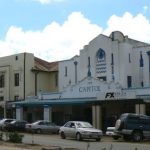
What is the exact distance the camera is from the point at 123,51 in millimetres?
51562

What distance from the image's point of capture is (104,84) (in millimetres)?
49031

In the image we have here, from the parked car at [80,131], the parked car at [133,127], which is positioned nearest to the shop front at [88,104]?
the parked car at [133,127]

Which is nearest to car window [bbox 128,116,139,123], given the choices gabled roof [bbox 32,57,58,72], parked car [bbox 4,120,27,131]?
parked car [bbox 4,120,27,131]

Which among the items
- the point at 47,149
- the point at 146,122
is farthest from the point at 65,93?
the point at 47,149

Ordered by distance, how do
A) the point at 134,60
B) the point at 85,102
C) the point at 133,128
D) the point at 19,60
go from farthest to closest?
the point at 19,60 → the point at 134,60 → the point at 85,102 → the point at 133,128

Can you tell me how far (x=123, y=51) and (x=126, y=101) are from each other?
27.2 feet

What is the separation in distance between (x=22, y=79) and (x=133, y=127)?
30484 millimetres

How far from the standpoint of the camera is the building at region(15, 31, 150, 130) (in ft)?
155

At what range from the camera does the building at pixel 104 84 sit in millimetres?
47312

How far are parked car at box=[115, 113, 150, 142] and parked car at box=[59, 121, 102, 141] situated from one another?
1670mm

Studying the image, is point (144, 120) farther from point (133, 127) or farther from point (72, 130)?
point (72, 130)

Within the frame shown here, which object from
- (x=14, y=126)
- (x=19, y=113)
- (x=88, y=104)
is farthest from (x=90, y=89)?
(x=19, y=113)

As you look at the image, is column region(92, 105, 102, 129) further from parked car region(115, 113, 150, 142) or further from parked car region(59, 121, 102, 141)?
parked car region(115, 113, 150, 142)

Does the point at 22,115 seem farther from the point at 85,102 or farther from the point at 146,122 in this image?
the point at 146,122
